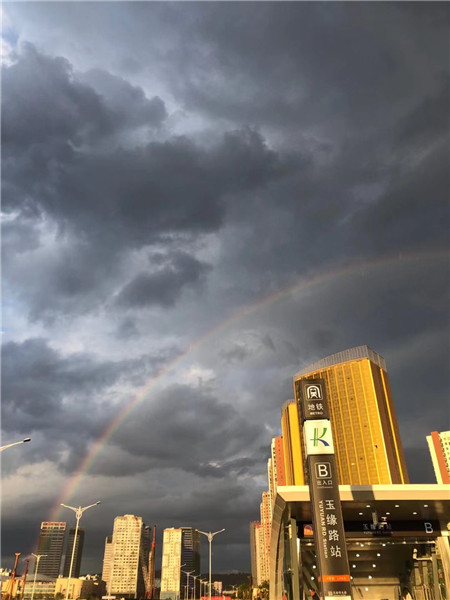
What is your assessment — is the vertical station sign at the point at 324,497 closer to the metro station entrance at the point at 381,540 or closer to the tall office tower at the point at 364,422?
the metro station entrance at the point at 381,540

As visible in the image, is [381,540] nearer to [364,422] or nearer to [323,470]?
[323,470]

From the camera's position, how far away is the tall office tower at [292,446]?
559ft

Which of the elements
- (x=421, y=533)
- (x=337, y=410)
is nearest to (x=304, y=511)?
(x=421, y=533)

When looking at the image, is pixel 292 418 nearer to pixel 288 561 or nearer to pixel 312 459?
pixel 288 561

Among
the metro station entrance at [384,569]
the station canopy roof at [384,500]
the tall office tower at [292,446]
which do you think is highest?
the tall office tower at [292,446]

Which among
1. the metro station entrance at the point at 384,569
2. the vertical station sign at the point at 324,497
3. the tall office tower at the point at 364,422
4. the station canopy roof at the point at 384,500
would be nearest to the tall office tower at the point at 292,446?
the tall office tower at the point at 364,422

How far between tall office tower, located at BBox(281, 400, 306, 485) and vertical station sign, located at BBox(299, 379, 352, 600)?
13084cm

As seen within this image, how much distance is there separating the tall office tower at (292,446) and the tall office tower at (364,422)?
782 cm

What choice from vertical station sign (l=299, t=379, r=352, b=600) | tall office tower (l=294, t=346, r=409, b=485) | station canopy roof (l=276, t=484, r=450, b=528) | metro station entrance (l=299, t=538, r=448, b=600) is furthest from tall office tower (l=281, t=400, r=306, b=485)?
vertical station sign (l=299, t=379, r=352, b=600)

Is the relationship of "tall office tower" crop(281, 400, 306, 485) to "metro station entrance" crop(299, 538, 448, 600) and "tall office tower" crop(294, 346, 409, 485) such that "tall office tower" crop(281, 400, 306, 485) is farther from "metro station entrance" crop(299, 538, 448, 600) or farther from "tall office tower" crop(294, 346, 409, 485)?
"metro station entrance" crop(299, 538, 448, 600)

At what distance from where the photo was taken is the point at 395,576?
66250 mm

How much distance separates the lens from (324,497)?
39594mm

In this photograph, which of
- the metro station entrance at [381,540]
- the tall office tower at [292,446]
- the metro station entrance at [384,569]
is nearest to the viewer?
the metro station entrance at [381,540]

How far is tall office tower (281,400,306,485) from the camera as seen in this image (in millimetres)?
170500
